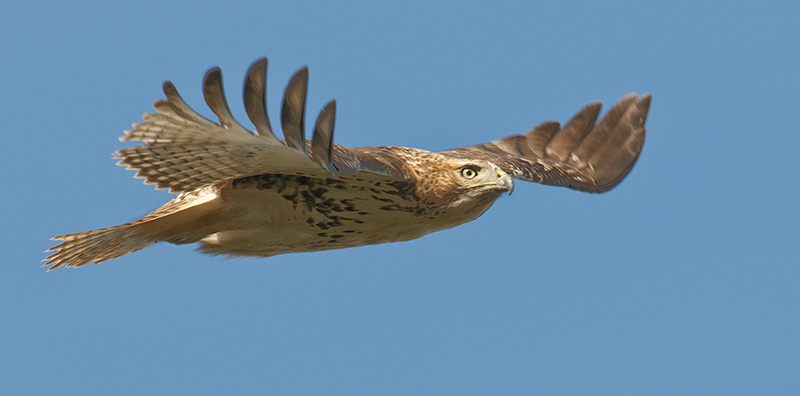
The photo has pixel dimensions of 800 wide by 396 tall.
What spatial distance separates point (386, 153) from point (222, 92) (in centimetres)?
203

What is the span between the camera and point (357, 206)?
8000 mm

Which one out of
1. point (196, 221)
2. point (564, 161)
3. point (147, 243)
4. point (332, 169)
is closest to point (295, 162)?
point (332, 169)

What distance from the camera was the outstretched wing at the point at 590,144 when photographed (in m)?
10.8

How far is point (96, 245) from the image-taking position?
8.65 meters

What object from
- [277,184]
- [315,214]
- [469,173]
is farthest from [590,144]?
[277,184]

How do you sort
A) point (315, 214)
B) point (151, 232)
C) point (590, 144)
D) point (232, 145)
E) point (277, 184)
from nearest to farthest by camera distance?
point (232, 145), point (277, 184), point (315, 214), point (151, 232), point (590, 144)

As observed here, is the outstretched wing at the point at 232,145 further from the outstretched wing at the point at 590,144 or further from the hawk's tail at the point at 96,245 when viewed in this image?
the outstretched wing at the point at 590,144

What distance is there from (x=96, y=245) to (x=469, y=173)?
2939mm

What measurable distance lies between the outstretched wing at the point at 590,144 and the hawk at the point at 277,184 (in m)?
1.23

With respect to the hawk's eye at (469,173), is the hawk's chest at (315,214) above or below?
below

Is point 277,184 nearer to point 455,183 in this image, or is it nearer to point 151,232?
point 151,232

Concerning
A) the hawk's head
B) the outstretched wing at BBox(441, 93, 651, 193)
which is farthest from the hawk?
the outstretched wing at BBox(441, 93, 651, 193)

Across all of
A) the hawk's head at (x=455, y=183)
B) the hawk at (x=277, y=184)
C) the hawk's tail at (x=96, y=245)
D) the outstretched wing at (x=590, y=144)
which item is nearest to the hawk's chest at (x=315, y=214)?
the hawk at (x=277, y=184)

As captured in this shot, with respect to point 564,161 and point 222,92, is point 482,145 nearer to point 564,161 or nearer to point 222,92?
point 564,161
